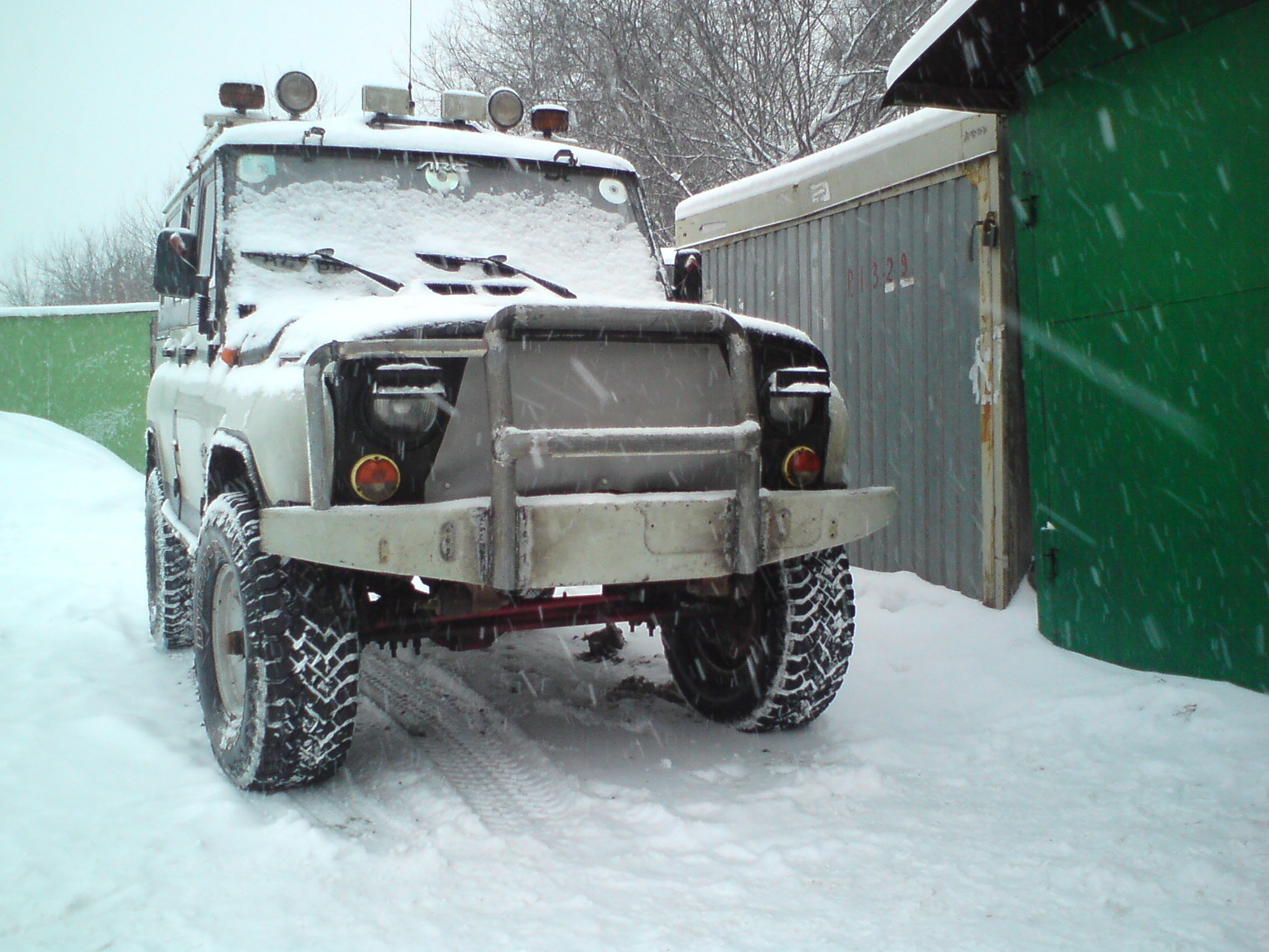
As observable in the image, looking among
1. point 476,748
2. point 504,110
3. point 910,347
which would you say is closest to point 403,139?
point 504,110

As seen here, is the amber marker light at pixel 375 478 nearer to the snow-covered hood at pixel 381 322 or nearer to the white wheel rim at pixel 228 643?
the snow-covered hood at pixel 381 322

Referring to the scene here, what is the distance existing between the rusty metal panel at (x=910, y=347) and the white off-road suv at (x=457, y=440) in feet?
5.91

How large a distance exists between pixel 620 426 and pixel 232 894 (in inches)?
63.0

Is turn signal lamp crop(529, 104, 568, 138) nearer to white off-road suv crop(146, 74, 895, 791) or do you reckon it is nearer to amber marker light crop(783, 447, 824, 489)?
white off-road suv crop(146, 74, 895, 791)

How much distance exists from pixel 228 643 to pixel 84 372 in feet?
39.9

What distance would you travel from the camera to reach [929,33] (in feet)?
14.6

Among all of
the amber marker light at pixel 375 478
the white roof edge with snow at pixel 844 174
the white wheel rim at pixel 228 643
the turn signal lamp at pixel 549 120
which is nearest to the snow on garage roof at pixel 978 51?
the white roof edge with snow at pixel 844 174

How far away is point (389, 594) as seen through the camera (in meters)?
3.43

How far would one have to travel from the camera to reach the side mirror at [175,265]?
4.00m

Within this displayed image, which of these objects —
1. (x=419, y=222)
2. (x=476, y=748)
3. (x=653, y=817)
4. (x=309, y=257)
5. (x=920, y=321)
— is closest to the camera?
(x=653, y=817)

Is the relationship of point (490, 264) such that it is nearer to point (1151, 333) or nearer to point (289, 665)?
point (289, 665)

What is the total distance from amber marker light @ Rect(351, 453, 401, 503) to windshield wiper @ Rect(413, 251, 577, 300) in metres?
1.30

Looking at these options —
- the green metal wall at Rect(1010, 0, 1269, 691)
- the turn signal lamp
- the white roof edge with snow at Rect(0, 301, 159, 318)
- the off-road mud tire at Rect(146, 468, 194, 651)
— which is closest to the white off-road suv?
the turn signal lamp

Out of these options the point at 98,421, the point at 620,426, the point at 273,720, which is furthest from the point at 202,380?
the point at 98,421
